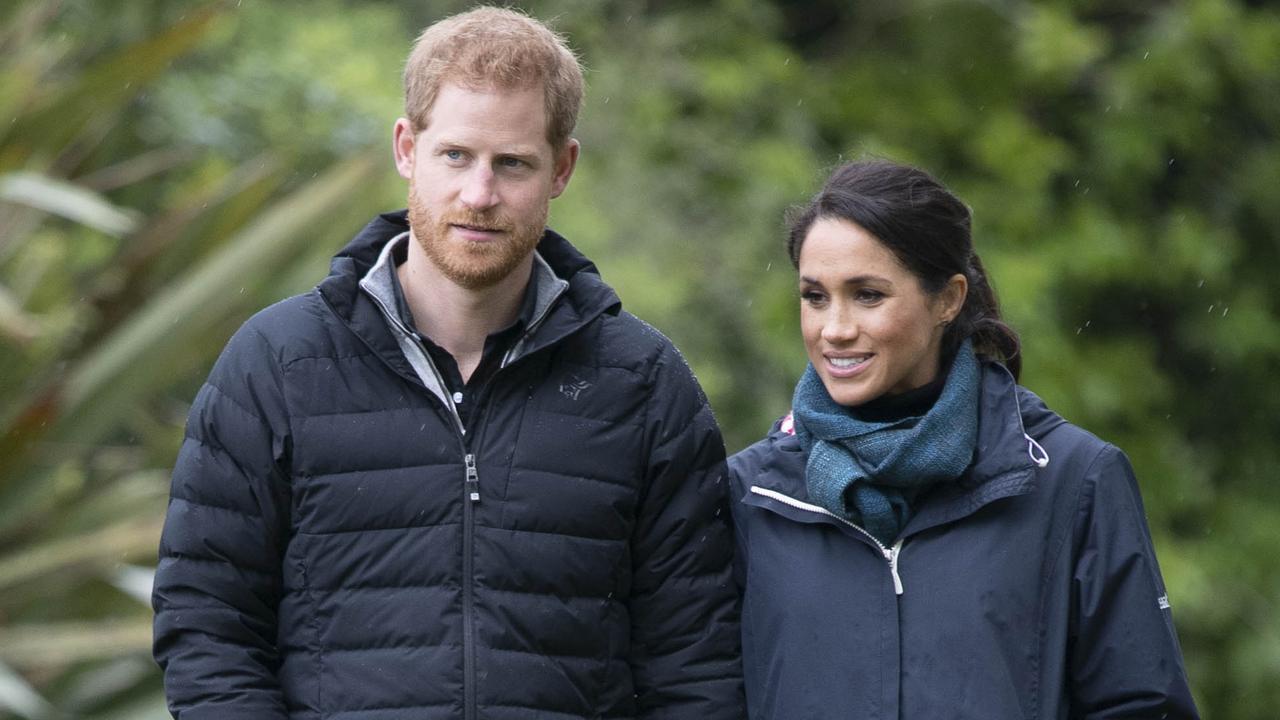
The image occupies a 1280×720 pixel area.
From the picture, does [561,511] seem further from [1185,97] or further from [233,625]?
[1185,97]

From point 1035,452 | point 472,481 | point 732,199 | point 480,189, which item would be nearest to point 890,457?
point 1035,452

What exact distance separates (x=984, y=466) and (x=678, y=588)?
19.4 inches

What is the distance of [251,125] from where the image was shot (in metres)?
7.36

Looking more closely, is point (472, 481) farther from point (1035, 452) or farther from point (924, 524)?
point (1035, 452)

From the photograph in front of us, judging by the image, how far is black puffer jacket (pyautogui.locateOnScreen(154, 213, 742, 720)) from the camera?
274cm

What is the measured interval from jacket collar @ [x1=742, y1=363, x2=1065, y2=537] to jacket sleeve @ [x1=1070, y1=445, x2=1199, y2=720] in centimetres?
12

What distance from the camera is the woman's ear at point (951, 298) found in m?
3.00

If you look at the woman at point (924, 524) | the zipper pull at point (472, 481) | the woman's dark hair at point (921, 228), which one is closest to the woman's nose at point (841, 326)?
the woman at point (924, 524)

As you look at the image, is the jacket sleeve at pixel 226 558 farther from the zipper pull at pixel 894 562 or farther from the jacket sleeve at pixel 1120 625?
the jacket sleeve at pixel 1120 625

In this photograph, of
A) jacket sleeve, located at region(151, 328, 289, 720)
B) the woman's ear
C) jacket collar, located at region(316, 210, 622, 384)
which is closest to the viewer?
jacket sleeve, located at region(151, 328, 289, 720)

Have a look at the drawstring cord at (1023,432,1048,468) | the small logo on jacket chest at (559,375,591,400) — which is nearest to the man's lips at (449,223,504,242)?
the small logo on jacket chest at (559,375,591,400)

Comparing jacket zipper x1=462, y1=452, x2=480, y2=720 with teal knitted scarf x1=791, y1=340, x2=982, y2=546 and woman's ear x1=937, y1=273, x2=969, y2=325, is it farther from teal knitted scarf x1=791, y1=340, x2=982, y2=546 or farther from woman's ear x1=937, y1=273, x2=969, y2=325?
woman's ear x1=937, y1=273, x2=969, y2=325

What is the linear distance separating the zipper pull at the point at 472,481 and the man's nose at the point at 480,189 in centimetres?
36

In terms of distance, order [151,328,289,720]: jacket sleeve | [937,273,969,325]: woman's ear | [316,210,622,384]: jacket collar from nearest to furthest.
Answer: [151,328,289,720]: jacket sleeve, [316,210,622,384]: jacket collar, [937,273,969,325]: woman's ear
